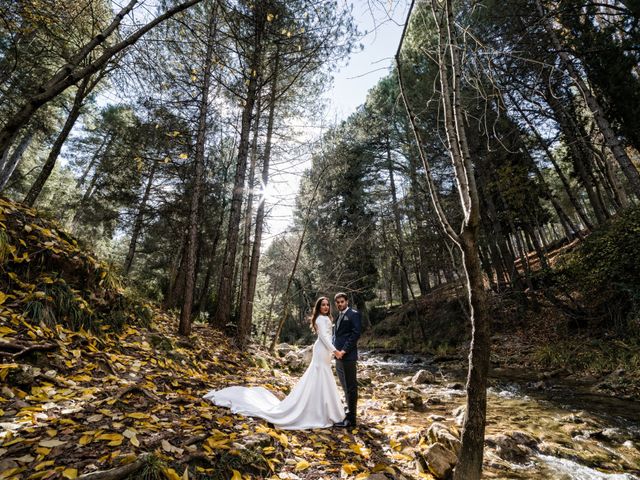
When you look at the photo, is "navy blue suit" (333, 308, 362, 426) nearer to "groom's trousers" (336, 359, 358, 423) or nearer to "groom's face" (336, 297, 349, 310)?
"groom's trousers" (336, 359, 358, 423)

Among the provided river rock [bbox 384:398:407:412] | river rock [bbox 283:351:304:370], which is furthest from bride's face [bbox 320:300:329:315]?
river rock [bbox 283:351:304:370]

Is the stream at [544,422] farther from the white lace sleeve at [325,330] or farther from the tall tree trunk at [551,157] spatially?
the tall tree trunk at [551,157]

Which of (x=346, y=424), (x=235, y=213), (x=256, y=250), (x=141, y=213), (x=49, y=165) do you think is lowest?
(x=346, y=424)

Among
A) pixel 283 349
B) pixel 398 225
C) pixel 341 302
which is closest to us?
pixel 341 302

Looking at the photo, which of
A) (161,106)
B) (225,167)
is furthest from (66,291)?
(225,167)

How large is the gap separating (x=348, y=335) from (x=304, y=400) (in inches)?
42.6

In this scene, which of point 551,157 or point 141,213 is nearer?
point 141,213

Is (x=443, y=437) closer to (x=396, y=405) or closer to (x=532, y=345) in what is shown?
(x=396, y=405)

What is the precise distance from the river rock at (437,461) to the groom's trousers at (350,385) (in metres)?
1.22

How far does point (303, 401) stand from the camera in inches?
165

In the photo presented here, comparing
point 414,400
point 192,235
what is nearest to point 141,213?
point 192,235

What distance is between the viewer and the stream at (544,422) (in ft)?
11.2

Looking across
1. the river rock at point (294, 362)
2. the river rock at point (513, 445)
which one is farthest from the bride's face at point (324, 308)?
the river rock at point (294, 362)

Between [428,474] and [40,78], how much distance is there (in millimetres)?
17883
